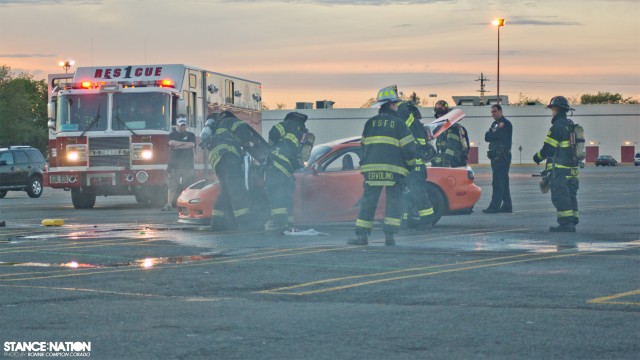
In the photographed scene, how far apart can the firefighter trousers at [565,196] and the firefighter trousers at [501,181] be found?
3.51 meters

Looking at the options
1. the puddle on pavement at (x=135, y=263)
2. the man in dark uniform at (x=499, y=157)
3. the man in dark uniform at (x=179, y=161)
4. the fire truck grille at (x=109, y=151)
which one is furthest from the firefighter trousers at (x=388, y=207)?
the fire truck grille at (x=109, y=151)

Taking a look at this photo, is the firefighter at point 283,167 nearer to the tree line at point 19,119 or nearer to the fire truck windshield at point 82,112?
the fire truck windshield at point 82,112

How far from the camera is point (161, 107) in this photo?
2436 centimetres

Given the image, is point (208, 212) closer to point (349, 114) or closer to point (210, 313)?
point (210, 313)

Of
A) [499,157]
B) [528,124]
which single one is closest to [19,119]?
[528,124]

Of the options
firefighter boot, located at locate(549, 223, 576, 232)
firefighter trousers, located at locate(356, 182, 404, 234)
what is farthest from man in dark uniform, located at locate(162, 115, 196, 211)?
firefighter trousers, located at locate(356, 182, 404, 234)

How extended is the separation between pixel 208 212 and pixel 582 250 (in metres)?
5.95

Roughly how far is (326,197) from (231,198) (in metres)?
1.40

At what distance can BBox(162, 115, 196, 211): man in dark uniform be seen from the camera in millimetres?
22938

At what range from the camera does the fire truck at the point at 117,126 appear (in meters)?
24.5

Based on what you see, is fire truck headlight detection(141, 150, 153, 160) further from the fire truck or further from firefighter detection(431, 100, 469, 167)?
firefighter detection(431, 100, 469, 167)

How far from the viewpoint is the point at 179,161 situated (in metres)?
23.3

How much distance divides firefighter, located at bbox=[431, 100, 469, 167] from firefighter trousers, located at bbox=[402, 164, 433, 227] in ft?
10.5

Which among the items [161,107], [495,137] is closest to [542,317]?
[495,137]
